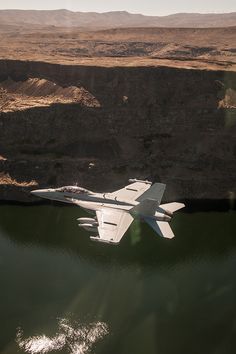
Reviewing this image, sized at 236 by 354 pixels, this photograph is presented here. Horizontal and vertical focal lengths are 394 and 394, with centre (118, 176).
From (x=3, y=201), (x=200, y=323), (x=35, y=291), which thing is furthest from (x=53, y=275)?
(x=3, y=201)

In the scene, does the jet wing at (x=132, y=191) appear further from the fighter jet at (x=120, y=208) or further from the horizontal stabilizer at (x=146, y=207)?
the horizontal stabilizer at (x=146, y=207)

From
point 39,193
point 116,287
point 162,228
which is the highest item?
point 39,193

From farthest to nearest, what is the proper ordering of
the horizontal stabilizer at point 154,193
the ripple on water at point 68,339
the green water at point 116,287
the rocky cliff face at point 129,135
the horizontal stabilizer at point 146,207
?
the rocky cliff face at point 129,135
the horizontal stabilizer at point 154,193
the horizontal stabilizer at point 146,207
the green water at point 116,287
the ripple on water at point 68,339

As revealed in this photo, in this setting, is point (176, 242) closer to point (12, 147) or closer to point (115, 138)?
point (115, 138)

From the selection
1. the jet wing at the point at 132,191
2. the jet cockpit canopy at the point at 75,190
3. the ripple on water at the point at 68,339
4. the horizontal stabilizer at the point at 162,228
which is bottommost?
the ripple on water at the point at 68,339

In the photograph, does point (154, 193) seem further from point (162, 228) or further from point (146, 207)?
point (162, 228)

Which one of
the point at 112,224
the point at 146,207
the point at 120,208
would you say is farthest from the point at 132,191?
the point at 112,224

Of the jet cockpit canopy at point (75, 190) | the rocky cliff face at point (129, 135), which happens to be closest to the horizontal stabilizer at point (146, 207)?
the jet cockpit canopy at point (75, 190)
